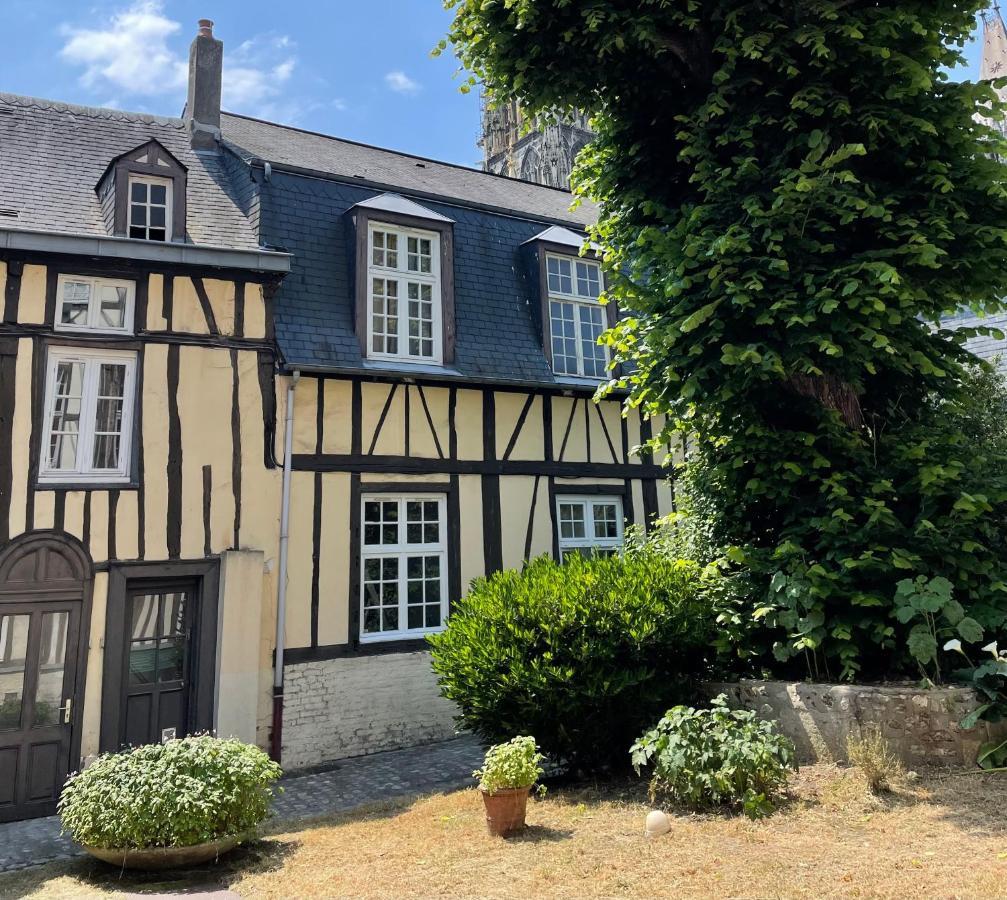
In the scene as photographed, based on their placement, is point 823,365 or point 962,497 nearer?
point 962,497

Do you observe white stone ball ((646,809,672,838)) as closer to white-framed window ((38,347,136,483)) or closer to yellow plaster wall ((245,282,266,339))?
white-framed window ((38,347,136,483))

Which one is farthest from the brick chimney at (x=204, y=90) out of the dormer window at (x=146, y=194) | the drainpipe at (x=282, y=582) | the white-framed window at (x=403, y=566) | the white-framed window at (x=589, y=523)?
the white-framed window at (x=589, y=523)

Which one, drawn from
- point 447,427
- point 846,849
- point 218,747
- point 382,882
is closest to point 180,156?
point 447,427

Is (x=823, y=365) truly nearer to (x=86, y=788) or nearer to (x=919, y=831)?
(x=919, y=831)

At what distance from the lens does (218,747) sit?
221 inches

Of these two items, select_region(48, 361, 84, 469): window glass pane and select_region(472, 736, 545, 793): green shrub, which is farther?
select_region(48, 361, 84, 469): window glass pane

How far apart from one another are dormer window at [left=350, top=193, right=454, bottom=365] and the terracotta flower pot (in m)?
5.84

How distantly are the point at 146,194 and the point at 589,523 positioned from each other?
281 inches

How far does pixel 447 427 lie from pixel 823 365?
5034mm

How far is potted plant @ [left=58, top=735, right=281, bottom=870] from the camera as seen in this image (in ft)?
16.7

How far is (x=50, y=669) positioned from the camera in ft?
24.8

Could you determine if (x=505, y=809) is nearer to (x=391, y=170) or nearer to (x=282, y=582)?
(x=282, y=582)

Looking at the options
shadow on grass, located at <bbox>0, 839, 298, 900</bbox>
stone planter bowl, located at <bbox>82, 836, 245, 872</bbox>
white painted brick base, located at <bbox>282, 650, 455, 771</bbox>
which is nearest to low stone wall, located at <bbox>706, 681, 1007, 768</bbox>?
shadow on grass, located at <bbox>0, 839, 298, 900</bbox>

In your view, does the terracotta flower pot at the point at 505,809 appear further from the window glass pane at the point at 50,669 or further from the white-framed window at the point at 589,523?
the white-framed window at the point at 589,523
